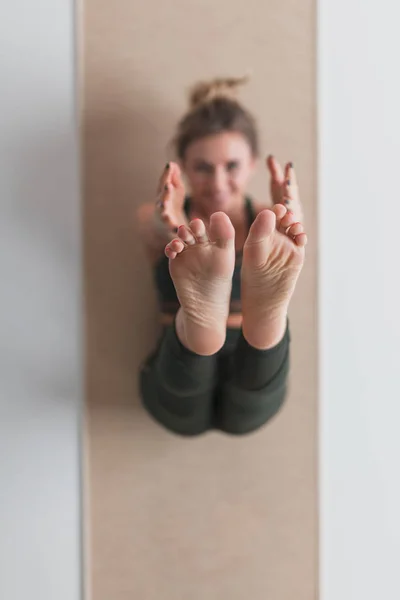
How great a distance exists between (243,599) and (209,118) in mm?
949

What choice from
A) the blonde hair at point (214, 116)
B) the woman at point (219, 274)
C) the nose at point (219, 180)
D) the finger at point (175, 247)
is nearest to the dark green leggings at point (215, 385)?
the woman at point (219, 274)

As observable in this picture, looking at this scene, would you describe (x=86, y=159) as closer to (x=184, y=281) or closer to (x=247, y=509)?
(x=184, y=281)

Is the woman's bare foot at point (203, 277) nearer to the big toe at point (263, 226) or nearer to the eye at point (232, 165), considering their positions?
the big toe at point (263, 226)

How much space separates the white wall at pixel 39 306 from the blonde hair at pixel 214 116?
0.81 ft

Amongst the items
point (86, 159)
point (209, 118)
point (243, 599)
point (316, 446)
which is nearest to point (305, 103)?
point (209, 118)

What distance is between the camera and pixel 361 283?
124 cm

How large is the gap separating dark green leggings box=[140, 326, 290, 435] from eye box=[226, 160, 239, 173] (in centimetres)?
30

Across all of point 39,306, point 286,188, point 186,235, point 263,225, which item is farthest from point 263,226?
point 39,306

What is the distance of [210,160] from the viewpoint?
107 centimetres

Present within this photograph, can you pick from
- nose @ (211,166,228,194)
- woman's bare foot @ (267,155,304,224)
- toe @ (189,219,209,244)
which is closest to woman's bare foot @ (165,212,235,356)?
toe @ (189,219,209,244)

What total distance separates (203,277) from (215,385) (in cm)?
27

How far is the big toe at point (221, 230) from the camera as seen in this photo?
0.77 metres

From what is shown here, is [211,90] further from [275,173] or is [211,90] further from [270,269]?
[270,269]

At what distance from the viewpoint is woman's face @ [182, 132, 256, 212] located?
42.1 inches
